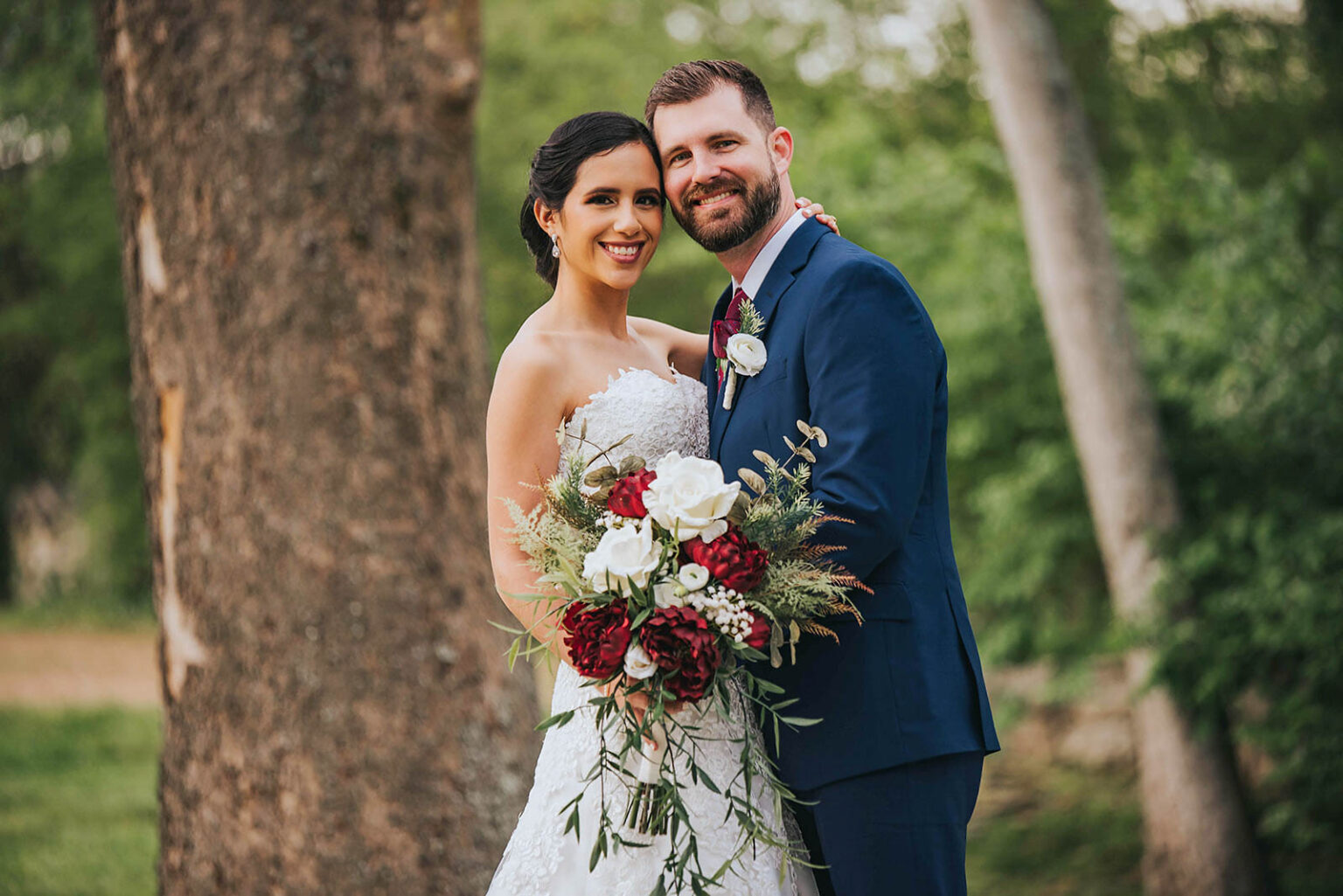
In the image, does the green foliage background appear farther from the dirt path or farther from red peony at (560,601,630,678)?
the dirt path

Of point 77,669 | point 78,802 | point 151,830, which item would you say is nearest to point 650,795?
point 151,830

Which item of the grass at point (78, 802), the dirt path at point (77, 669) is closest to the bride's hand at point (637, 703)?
the grass at point (78, 802)

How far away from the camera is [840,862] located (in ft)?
8.49

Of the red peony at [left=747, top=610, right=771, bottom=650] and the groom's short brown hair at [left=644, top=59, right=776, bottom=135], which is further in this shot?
the groom's short brown hair at [left=644, top=59, right=776, bottom=135]

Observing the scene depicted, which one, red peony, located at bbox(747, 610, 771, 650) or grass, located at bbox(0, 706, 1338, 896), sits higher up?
red peony, located at bbox(747, 610, 771, 650)

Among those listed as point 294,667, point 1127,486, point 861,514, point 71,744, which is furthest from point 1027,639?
point 71,744

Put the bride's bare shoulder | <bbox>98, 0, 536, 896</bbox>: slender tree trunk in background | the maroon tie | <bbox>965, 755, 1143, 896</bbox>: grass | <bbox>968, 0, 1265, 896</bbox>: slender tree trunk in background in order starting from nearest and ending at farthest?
the maroon tie
the bride's bare shoulder
<bbox>98, 0, 536, 896</bbox>: slender tree trunk in background
<bbox>968, 0, 1265, 896</bbox>: slender tree trunk in background
<bbox>965, 755, 1143, 896</bbox>: grass

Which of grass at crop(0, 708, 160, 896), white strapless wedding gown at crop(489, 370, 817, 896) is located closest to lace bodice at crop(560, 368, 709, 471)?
white strapless wedding gown at crop(489, 370, 817, 896)

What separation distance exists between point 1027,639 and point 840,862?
606 centimetres

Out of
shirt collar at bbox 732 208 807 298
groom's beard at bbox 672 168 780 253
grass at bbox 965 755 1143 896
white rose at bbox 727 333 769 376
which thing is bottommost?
grass at bbox 965 755 1143 896

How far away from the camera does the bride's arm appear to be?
2.76 metres

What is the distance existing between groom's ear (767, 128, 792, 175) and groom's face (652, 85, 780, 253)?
3 cm

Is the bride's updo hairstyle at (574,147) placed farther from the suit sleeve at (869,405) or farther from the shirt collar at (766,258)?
the suit sleeve at (869,405)

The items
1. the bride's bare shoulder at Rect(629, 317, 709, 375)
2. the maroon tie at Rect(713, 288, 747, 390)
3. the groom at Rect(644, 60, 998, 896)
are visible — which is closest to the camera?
the groom at Rect(644, 60, 998, 896)
